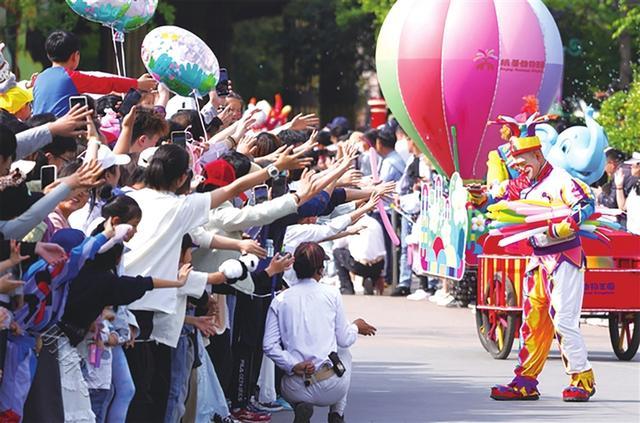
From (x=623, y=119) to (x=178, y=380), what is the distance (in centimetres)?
1672

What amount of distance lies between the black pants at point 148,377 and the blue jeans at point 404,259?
488 inches

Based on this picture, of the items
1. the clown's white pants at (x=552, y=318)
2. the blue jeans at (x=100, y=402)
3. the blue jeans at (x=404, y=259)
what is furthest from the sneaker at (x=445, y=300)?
the blue jeans at (x=100, y=402)

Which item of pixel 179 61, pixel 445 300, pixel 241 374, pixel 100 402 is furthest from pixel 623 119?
pixel 100 402

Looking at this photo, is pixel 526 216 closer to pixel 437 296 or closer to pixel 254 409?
pixel 254 409

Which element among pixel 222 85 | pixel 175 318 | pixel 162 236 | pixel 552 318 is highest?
pixel 222 85

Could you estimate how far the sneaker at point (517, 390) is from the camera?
40.7 ft

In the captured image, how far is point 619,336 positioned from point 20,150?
8473 millimetres

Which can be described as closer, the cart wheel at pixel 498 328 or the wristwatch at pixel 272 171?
the wristwatch at pixel 272 171

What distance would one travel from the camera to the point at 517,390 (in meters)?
12.4

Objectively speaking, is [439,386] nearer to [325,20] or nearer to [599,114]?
[599,114]

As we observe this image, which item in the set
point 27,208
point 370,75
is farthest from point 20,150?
point 370,75

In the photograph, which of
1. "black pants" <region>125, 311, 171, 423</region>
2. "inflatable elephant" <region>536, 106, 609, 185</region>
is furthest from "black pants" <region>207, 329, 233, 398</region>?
"inflatable elephant" <region>536, 106, 609, 185</region>

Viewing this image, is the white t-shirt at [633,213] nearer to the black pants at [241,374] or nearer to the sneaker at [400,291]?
the sneaker at [400,291]

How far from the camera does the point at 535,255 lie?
1254cm
